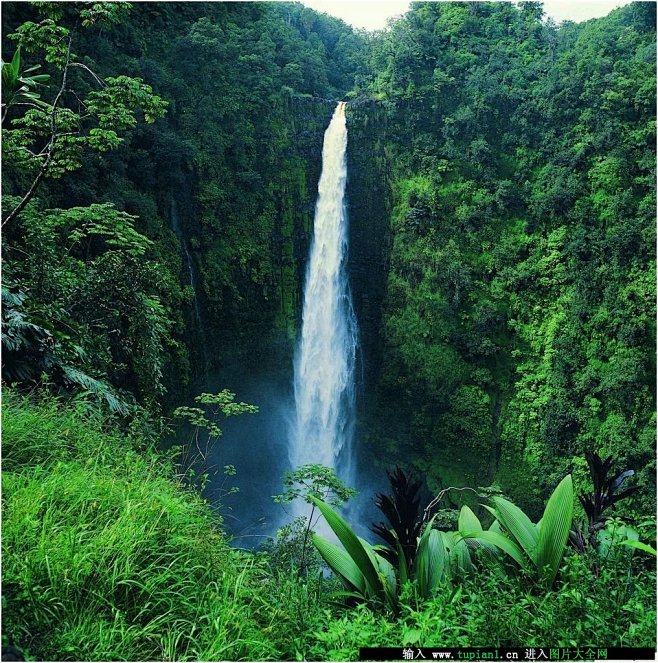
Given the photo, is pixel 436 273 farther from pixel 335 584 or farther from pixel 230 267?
pixel 335 584

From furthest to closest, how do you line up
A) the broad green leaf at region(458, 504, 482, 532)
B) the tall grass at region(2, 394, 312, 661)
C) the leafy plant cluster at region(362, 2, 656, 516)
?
1. the leafy plant cluster at region(362, 2, 656, 516)
2. the broad green leaf at region(458, 504, 482, 532)
3. the tall grass at region(2, 394, 312, 661)

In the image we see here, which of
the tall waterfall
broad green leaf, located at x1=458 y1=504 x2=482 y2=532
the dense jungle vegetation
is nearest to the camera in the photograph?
broad green leaf, located at x1=458 y1=504 x2=482 y2=532

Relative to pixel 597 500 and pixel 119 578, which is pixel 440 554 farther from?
pixel 119 578

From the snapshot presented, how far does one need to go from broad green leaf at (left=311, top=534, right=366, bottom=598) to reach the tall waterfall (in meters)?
6.51

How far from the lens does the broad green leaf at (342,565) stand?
199cm

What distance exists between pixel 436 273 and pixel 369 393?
237 cm

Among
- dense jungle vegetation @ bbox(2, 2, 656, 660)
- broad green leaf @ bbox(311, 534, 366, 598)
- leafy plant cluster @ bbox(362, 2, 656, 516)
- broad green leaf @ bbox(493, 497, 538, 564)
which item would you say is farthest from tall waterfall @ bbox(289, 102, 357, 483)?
broad green leaf @ bbox(493, 497, 538, 564)

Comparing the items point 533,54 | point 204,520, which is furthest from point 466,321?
point 204,520

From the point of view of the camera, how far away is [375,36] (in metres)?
9.96

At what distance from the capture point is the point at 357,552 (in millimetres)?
1951

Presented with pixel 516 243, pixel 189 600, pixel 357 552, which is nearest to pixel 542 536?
pixel 357 552

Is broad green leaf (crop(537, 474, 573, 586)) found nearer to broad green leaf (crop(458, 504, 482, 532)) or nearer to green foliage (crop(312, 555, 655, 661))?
green foliage (crop(312, 555, 655, 661))

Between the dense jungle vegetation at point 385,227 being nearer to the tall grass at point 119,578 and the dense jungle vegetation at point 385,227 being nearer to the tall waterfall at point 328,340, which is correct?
the tall waterfall at point 328,340

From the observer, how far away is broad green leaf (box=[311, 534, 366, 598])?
1.99m
